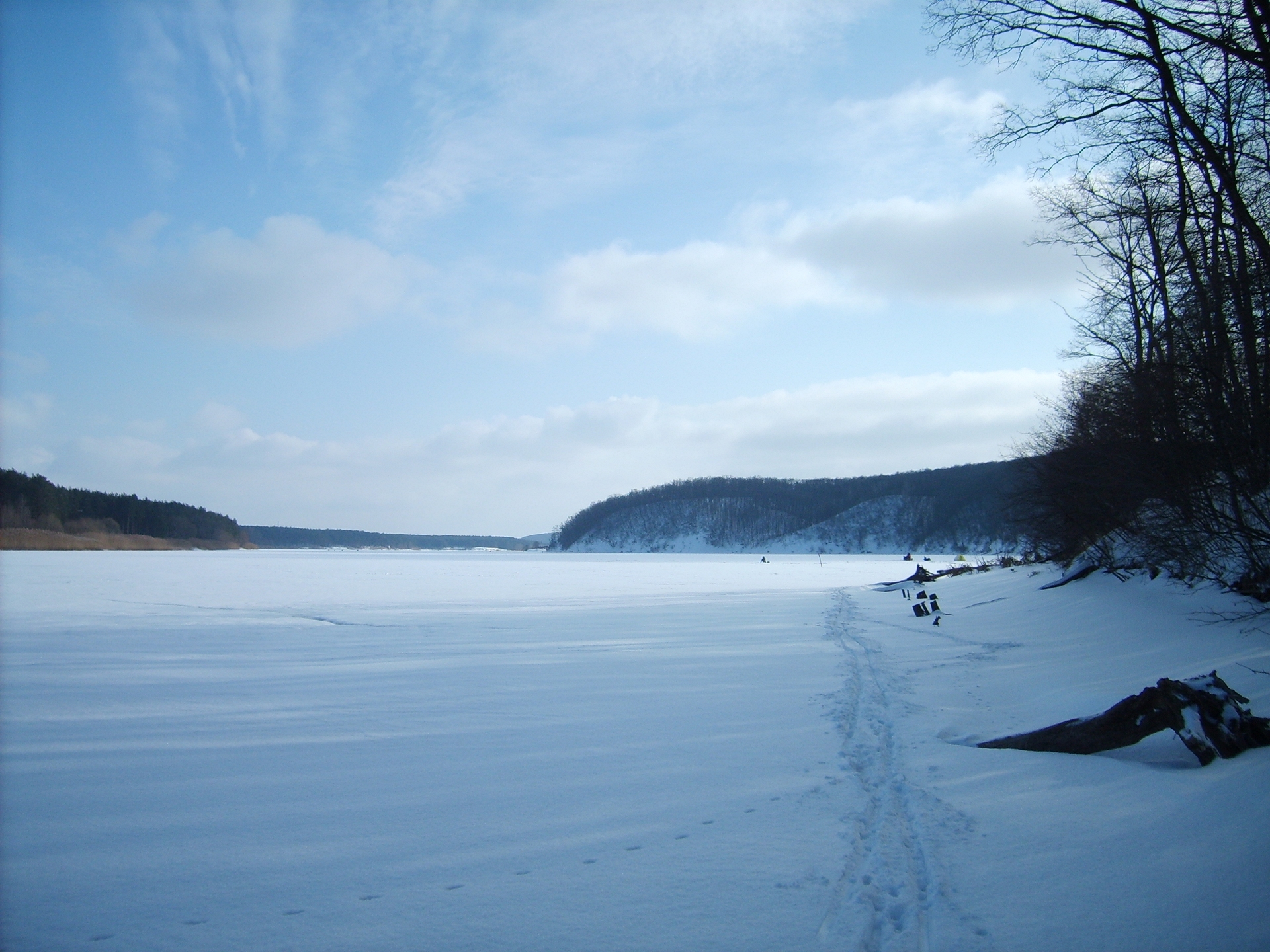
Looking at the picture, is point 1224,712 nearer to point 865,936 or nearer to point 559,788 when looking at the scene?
point 865,936

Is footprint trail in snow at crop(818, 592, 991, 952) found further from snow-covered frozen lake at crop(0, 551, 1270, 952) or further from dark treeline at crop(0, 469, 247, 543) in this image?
dark treeline at crop(0, 469, 247, 543)

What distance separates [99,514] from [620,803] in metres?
100

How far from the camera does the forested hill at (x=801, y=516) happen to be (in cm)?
11425

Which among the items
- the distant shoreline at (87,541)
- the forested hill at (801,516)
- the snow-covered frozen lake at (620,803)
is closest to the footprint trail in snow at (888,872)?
the snow-covered frozen lake at (620,803)

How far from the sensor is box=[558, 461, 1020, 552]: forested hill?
114 m

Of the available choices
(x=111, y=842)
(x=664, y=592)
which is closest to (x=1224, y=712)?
(x=111, y=842)

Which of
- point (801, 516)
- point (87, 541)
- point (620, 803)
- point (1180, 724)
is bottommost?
point (620, 803)

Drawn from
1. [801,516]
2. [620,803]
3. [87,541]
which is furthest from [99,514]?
[801,516]

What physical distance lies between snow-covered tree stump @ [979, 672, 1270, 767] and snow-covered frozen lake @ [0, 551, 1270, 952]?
0.17 m

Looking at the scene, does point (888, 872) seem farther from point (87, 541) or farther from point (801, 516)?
point (801, 516)

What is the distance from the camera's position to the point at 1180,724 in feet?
16.1

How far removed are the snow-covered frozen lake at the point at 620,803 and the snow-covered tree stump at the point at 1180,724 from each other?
167 millimetres

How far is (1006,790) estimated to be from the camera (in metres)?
4.62

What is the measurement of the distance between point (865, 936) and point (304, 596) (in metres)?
21.0
